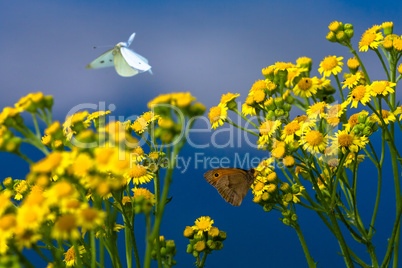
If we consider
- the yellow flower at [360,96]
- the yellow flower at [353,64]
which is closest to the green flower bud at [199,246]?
the yellow flower at [360,96]

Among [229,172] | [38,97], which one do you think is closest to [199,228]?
[229,172]

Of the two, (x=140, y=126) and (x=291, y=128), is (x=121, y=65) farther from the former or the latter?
(x=291, y=128)

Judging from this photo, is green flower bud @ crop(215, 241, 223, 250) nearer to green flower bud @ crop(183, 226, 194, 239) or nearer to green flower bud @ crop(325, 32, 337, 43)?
green flower bud @ crop(183, 226, 194, 239)

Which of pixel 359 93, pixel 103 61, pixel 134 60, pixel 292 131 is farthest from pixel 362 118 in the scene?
pixel 103 61

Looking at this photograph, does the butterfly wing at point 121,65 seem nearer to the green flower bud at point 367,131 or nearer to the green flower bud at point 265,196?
the green flower bud at point 265,196

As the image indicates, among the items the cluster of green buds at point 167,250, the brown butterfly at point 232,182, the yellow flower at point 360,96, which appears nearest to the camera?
the cluster of green buds at point 167,250

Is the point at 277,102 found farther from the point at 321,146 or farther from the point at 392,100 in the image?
the point at 392,100

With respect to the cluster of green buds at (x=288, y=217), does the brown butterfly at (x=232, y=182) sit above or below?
above

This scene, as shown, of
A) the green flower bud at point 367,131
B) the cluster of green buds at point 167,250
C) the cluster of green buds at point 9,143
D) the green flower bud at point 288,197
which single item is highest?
the green flower bud at point 367,131

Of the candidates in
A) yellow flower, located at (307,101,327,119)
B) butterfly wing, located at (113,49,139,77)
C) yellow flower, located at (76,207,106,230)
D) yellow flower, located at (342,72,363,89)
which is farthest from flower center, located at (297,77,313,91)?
yellow flower, located at (76,207,106,230)
